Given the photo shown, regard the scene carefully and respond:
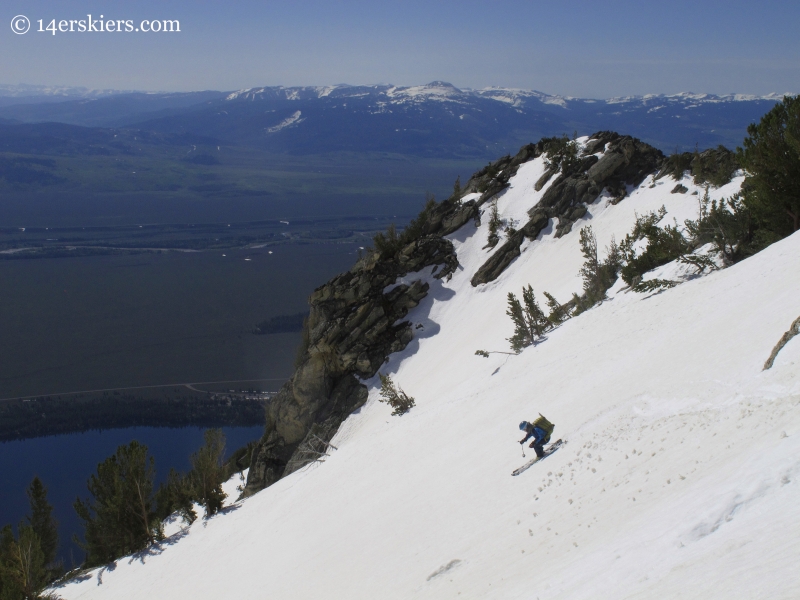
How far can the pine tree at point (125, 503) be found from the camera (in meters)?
24.2

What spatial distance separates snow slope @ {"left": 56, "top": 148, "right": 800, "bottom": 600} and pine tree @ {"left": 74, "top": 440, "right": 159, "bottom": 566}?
232 cm

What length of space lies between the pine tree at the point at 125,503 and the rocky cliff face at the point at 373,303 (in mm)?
8009

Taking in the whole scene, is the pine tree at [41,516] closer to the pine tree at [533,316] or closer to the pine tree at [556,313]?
the pine tree at [533,316]

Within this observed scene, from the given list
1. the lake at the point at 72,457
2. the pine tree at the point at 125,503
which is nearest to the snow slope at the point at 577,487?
the pine tree at the point at 125,503

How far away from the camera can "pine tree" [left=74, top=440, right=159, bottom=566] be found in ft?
79.3

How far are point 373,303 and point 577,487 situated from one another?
25883 millimetres

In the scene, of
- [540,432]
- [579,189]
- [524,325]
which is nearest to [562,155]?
[579,189]

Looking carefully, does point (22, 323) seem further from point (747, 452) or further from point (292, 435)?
point (747, 452)

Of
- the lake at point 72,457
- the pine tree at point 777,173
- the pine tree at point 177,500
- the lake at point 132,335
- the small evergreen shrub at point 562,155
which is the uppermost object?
the small evergreen shrub at point 562,155

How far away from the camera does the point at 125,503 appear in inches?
950

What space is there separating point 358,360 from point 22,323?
4605 inches

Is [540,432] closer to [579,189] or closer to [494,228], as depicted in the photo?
[494,228]

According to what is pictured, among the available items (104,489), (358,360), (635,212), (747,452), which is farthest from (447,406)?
(635,212)

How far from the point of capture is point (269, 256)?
172250 millimetres
